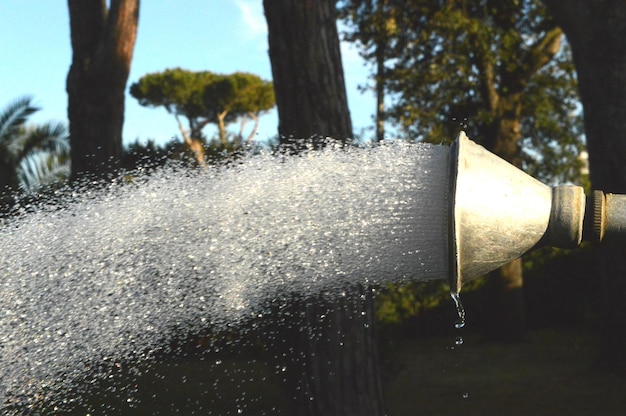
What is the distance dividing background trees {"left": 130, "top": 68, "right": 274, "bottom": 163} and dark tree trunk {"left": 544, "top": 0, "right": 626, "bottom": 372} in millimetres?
43897

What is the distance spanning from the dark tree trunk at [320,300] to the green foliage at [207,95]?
46244 mm

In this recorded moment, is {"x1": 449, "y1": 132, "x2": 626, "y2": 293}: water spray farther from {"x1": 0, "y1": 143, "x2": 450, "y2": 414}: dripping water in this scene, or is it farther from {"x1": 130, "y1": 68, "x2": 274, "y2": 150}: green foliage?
{"x1": 130, "y1": 68, "x2": 274, "y2": 150}: green foliage

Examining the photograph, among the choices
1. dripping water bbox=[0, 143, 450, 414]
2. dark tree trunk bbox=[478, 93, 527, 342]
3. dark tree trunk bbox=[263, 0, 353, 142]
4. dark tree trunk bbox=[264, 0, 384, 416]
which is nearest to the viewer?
dripping water bbox=[0, 143, 450, 414]

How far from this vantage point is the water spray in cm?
164

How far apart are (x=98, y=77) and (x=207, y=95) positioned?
4413 cm

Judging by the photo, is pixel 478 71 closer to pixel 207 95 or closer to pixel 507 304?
pixel 507 304

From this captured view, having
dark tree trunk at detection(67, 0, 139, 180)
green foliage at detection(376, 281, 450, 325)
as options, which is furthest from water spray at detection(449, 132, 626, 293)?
green foliage at detection(376, 281, 450, 325)

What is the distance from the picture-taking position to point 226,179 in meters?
2.97

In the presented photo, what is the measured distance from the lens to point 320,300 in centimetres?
587

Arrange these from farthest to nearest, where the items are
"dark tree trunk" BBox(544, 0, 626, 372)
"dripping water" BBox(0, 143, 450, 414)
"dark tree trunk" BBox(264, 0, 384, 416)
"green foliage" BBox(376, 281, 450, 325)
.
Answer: "green foliage" BBox(376, 281, 450, 325), "dark tree trunk" BBox(544, 0, 626, 372), "dark tree trunk" BBox(264, 0, 384, 416), "dripping water" BBox(0, 143, 450, 414)

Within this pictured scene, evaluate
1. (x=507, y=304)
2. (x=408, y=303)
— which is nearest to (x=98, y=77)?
(x=408, y=303)

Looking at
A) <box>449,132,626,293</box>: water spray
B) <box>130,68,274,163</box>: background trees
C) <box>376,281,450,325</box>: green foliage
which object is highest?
<box>449,132,626,293</box>: water spray

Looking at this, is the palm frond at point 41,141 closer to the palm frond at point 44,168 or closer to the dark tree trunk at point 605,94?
the palm frond at point 44,168

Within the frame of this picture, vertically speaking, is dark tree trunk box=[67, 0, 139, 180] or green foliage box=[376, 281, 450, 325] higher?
dark tree trunk box=[67, 0, 139, 180]
